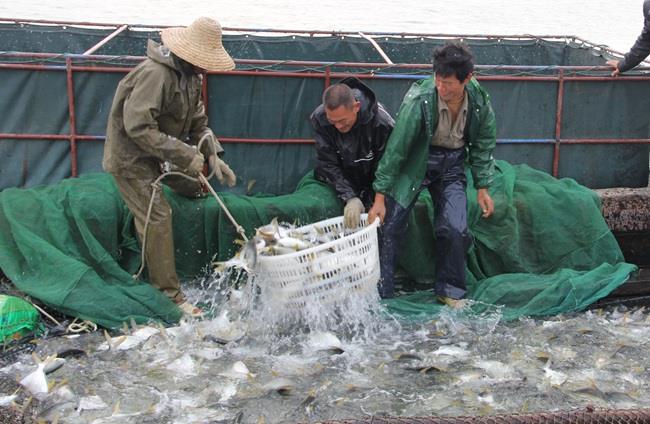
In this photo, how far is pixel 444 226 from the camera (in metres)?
6.36

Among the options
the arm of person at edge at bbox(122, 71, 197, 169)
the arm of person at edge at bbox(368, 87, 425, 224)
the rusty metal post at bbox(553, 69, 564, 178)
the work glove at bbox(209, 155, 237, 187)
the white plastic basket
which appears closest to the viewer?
the white plastic basket

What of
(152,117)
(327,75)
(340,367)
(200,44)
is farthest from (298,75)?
(340,367)

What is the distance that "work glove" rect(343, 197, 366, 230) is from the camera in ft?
20.0

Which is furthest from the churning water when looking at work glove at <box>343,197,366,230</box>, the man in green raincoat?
work glove at <box>343,197,366,230</box>

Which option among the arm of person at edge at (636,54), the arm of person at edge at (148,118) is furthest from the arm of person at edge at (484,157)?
the arm of person at edge at (148,118)

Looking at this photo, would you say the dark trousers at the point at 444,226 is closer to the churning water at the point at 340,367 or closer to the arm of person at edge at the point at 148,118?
the churning water at the point at 340,367

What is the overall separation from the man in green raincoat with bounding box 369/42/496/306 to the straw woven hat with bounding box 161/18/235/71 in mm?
1517

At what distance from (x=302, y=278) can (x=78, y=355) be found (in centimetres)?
175

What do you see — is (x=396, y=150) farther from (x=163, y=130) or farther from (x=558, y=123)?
(x=558, y=123)

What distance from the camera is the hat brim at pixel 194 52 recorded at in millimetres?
5699

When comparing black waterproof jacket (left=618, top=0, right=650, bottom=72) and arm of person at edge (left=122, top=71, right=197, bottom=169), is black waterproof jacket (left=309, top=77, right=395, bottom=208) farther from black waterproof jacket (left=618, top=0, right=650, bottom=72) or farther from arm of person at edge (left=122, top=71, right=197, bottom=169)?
black waterproof jacket (left=618, top=0, right=650, bottom=72)

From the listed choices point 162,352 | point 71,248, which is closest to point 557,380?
point 162,352

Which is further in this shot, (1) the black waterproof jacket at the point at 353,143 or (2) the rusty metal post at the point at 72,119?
(2) the rusty metal post at the point at 72,119

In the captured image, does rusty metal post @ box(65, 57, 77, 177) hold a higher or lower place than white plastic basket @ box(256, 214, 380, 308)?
higher
